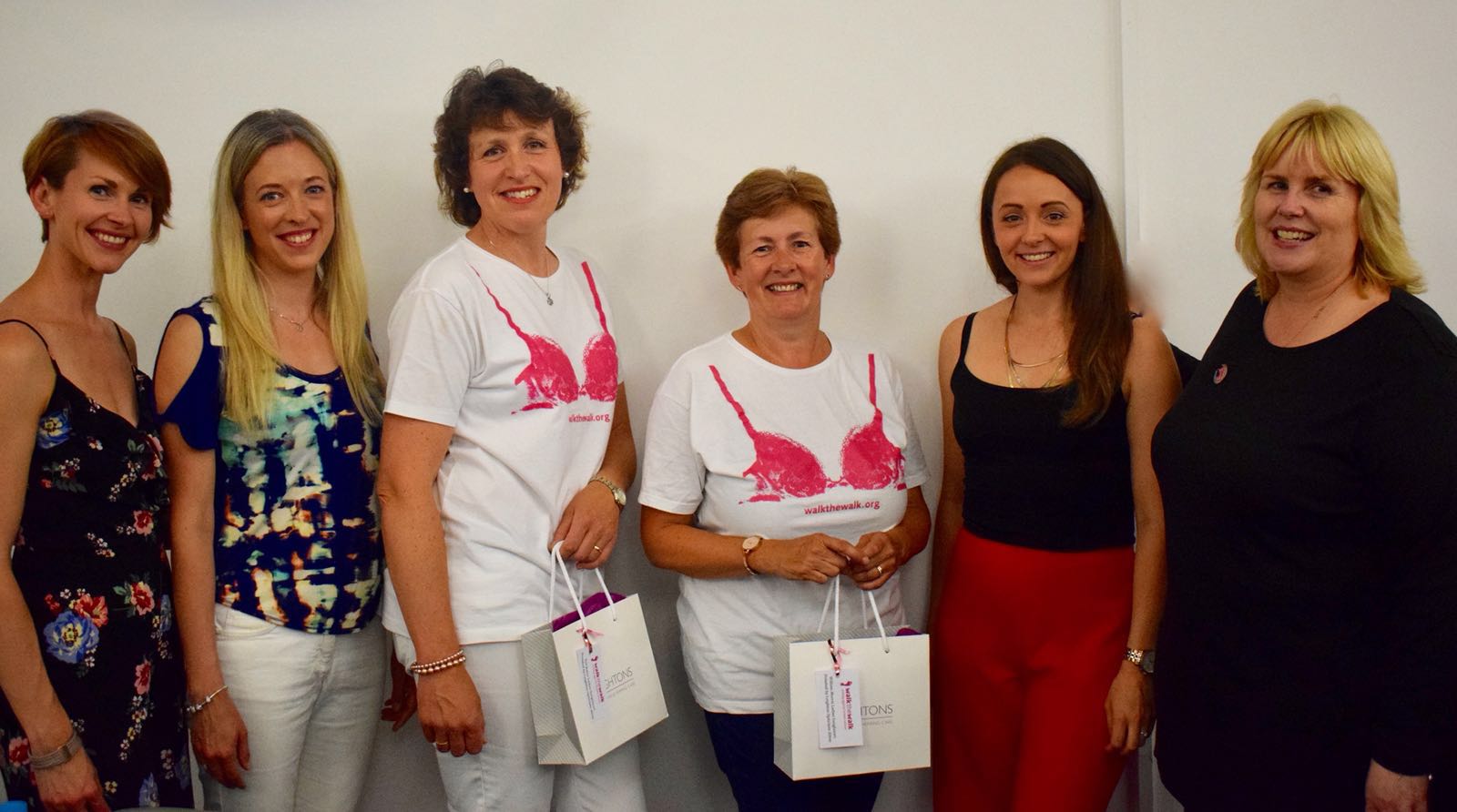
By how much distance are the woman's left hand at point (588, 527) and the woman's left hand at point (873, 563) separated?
0.43m

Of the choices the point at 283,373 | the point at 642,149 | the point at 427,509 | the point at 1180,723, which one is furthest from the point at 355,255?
the point at 1180,723

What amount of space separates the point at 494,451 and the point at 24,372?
2.19ft

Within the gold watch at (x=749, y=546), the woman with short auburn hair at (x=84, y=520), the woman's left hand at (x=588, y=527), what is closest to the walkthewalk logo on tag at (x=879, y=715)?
the gold watch at (x=749, y=546)

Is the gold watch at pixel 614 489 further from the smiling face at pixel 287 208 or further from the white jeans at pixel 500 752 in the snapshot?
the smiling face at pixel 287 208

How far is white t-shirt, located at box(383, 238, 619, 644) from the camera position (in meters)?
1.57

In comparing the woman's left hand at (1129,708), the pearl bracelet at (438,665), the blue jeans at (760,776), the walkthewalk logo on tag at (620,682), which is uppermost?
the pearl bracelet at (438,665)

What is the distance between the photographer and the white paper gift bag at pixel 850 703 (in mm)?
1618

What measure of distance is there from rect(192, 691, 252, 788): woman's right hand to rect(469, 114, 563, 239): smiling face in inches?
35.4

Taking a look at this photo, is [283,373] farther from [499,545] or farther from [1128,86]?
[1128,86]

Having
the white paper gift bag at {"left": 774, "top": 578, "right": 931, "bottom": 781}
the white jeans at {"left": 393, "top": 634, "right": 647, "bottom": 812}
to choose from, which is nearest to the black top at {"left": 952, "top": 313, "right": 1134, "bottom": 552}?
the white paper gift bag at {"left": 774, "top": 578, "right": 931, "bottom": 781}

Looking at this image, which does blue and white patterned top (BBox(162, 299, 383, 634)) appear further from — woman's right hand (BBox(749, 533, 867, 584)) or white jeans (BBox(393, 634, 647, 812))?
woman's right hand (BBox(749, 533, 867, 584))

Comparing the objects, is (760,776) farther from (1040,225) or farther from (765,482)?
(1040,225)

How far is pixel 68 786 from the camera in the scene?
140cm

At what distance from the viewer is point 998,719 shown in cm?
176
